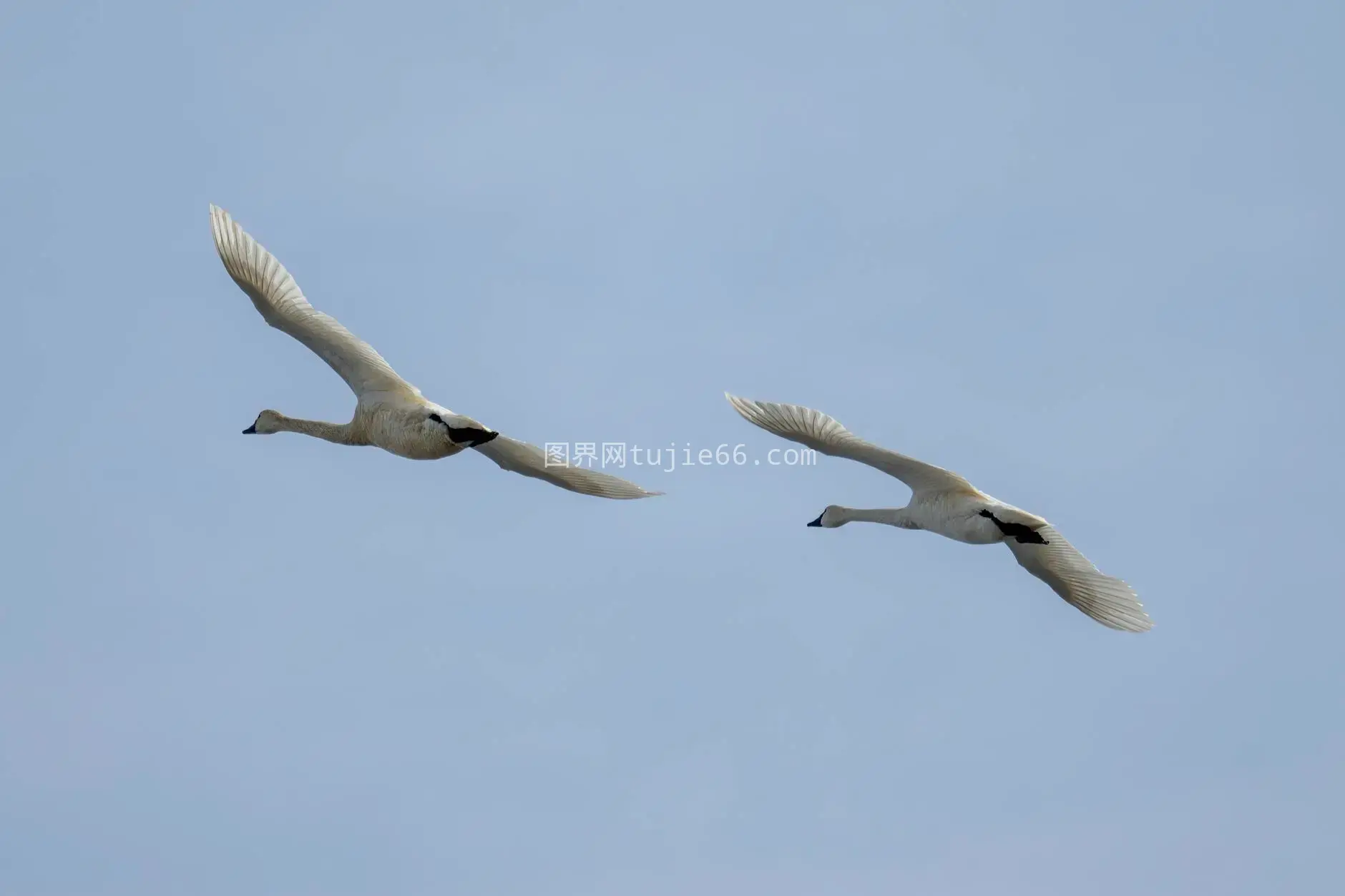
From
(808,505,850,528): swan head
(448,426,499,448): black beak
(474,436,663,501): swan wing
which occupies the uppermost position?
(808,505,850,528): swan head

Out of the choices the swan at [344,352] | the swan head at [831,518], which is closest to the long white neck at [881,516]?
the swan head at [831,518]

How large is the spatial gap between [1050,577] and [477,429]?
892 centimetres

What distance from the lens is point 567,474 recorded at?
3862 cm

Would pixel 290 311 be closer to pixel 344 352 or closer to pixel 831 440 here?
pixel 344 352

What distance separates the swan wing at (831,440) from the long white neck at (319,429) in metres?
5.67

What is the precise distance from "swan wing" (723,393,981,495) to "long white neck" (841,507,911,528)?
1675 mm

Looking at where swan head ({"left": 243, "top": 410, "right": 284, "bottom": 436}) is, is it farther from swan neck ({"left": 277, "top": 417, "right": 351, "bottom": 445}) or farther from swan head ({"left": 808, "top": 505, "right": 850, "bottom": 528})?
swan head ({"left": 808, "top": 505, "right": 850, "bottom": 528})

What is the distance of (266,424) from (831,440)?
9.26 m

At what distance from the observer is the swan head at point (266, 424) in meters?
41.2

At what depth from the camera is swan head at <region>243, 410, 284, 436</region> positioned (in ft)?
135

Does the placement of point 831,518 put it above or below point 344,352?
above

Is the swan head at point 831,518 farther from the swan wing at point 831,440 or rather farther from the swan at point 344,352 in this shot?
the swan at point 344,352

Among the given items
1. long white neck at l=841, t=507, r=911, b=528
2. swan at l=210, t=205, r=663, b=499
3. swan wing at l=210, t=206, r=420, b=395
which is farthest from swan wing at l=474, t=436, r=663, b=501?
long white neck at l=841, t=507, r=911, b=528

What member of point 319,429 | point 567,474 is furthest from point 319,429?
point 567,474
